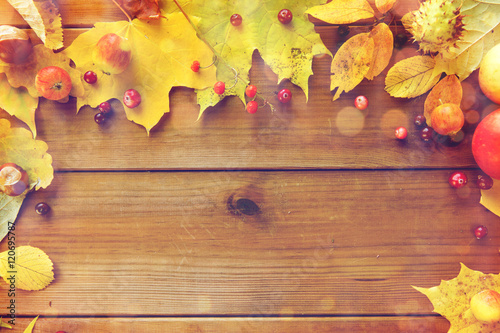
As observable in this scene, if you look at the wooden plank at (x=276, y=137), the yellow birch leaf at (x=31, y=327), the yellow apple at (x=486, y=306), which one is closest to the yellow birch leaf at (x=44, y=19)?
the wooden plank at (x=276, y=137)

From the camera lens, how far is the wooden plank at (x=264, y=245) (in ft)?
2.24

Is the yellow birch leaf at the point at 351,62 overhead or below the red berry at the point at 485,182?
overhead

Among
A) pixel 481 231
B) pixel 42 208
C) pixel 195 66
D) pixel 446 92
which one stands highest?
pixel 195 66

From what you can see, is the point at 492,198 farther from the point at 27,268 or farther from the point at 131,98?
the point at 27,268

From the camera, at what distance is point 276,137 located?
684 millimetres

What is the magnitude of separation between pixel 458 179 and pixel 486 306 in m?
0.26

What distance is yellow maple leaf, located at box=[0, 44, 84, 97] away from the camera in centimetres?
66

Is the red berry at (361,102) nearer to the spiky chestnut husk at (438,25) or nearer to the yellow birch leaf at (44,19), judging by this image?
the spiky chestnut husk at (438,25)

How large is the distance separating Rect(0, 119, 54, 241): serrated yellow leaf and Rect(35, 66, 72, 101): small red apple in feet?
0.35

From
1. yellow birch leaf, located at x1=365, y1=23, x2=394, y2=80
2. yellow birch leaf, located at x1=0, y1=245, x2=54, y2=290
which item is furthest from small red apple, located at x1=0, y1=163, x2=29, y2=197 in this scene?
yellow birch leaf, located at x1=365, y1=23, x2=394, y2=80

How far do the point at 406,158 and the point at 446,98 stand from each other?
151 millimetres

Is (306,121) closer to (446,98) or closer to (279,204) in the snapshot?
(279,204)

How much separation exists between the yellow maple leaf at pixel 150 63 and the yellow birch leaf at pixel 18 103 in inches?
4.0

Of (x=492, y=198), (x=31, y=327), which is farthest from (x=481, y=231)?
(x=31, y=327)
